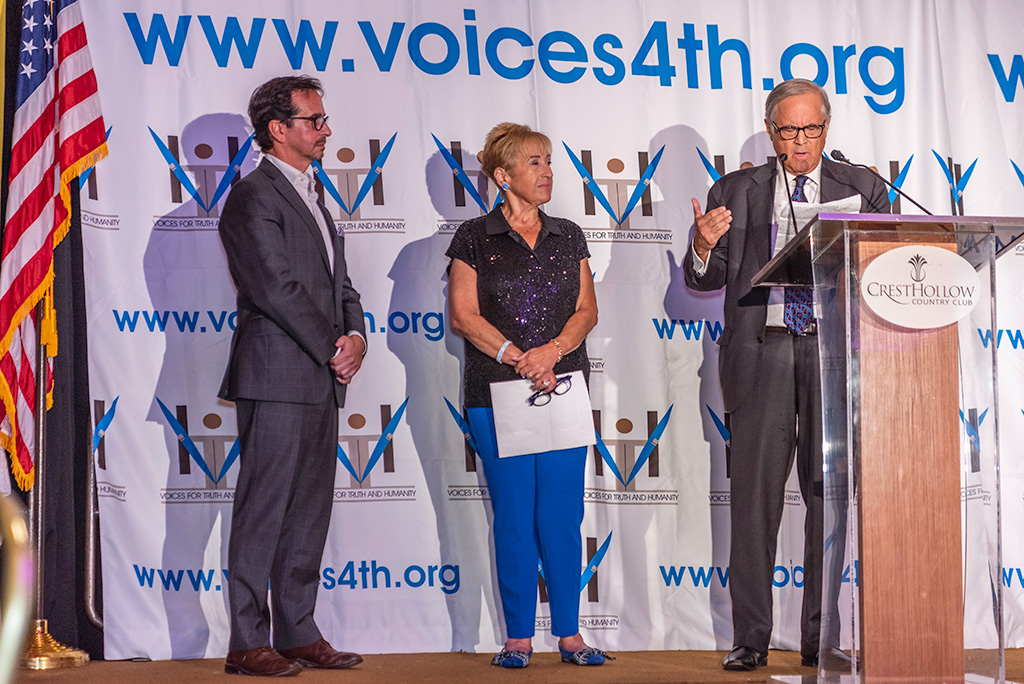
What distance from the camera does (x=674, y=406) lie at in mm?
4254

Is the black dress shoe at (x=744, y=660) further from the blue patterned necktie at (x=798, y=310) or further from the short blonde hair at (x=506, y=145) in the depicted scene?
the short blonde hair at (x=506, y=145)

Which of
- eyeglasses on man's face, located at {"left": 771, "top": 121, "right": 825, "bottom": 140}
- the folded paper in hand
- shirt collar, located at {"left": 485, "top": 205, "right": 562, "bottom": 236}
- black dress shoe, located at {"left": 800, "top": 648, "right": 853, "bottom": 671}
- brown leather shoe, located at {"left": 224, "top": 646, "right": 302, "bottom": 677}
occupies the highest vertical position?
eyeglasses on man's face, located at {"left": 771, "top": 121, "right": 825, "bottom": 140}

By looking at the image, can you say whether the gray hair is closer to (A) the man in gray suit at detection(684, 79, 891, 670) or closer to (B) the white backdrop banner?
(A) the man in gray suit at detection(684, 79, 891, 670)

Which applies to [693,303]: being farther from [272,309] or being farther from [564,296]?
[272,309]

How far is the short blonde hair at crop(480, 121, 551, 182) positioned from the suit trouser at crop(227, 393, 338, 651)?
1.05 meters

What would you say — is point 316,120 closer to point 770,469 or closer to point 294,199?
point 294,199

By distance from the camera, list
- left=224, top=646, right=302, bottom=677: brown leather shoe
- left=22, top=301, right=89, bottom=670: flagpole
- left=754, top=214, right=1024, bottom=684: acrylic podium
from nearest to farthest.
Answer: left=754, top=214, right=1024, bottom=684: acrylic podium → left=224, top=646, right=302, bottom=677: brown leather shoe → left=22, top=301, right=89, bottom=670: flagpole

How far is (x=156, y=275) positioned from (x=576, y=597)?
208 centimetres

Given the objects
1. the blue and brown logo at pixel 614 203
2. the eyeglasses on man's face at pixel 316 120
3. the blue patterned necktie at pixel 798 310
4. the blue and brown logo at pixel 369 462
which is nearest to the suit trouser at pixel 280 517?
the blue and brown logo at pixel 369 462

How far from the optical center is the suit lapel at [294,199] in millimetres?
3621

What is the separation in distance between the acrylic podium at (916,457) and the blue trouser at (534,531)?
1168 mm

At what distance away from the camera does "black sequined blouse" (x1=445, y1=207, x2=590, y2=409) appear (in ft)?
12.0

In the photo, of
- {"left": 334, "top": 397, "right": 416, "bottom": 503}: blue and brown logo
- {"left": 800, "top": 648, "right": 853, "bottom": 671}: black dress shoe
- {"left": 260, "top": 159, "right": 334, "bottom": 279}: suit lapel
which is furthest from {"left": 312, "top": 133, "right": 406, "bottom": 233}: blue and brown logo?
{"left": 800, "top": 648, "right": 853, "bottom": 671}: black dress shoe

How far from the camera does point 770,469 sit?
11.6ft
